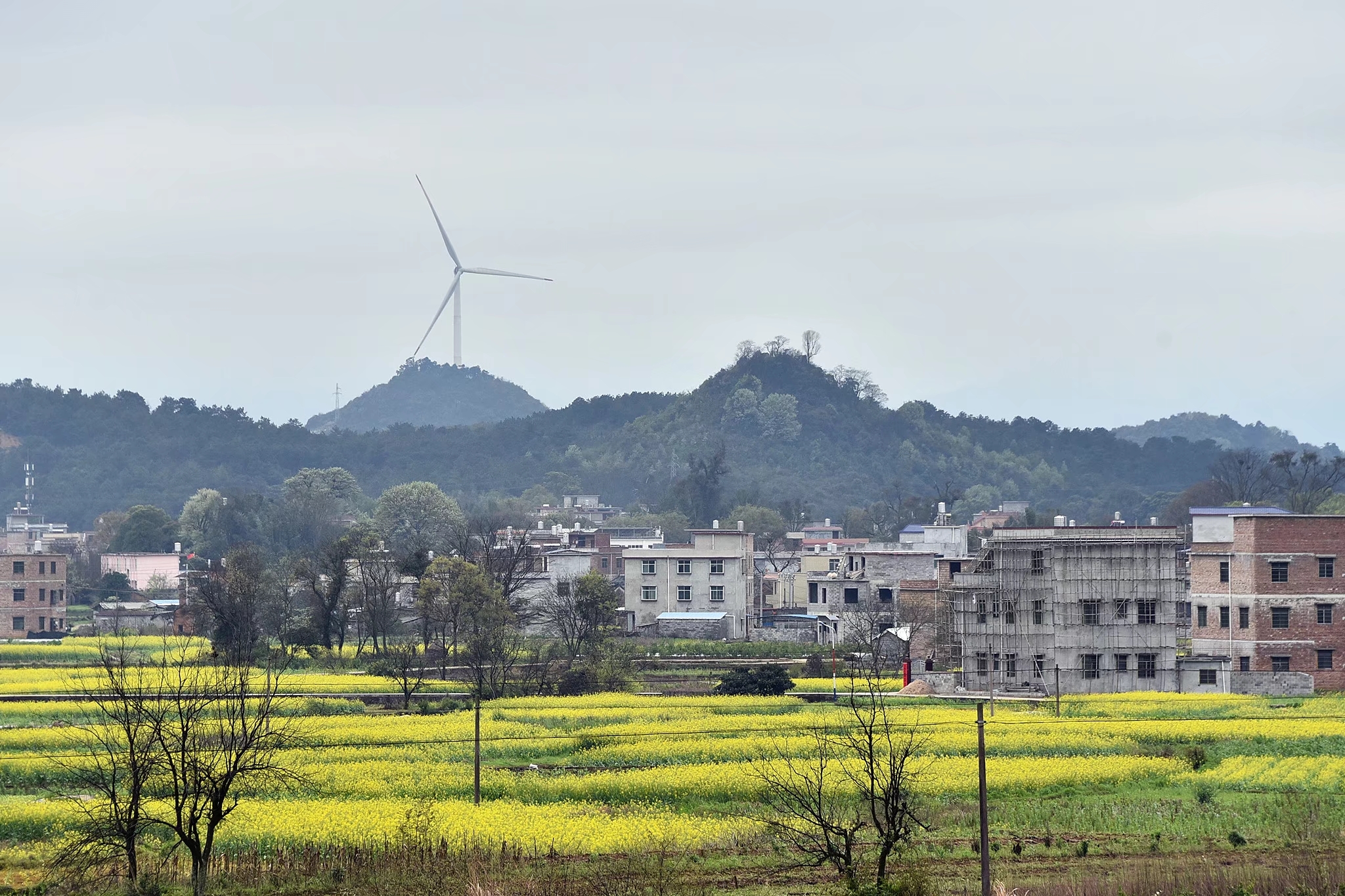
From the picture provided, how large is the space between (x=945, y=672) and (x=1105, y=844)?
3426cm

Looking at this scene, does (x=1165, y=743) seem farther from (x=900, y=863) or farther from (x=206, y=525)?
(x=206, y=525)

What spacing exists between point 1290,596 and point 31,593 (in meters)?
73.2

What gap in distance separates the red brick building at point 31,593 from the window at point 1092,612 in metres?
64.6

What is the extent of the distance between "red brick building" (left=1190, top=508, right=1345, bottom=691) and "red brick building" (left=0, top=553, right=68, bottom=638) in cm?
6991

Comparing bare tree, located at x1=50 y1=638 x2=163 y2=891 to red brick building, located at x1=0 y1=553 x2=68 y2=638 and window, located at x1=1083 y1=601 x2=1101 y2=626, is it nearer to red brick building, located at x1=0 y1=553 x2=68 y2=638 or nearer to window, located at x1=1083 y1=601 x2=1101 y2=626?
window, located at x1=1083 y1=601 x2=1101 y2=626

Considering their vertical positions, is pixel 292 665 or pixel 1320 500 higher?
pixel 1320 500

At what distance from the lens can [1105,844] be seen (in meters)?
33.7

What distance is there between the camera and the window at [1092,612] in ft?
214

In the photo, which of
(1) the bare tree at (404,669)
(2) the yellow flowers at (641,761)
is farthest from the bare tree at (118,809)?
(1) the bare tree at (404,669)

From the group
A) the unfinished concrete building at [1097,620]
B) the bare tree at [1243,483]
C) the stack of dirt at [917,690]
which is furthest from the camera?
the bare tree at [1243,483]

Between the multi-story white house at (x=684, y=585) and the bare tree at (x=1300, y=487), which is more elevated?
the bare tree at (x=1300, y=487)

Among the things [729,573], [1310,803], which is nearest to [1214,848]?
[1310,803]

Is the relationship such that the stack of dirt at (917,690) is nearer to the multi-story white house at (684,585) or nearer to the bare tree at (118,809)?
the multi-story white house at (684,585)

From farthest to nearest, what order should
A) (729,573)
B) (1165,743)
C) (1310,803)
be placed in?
(729,573) → (1165,743) → (1310,803)
